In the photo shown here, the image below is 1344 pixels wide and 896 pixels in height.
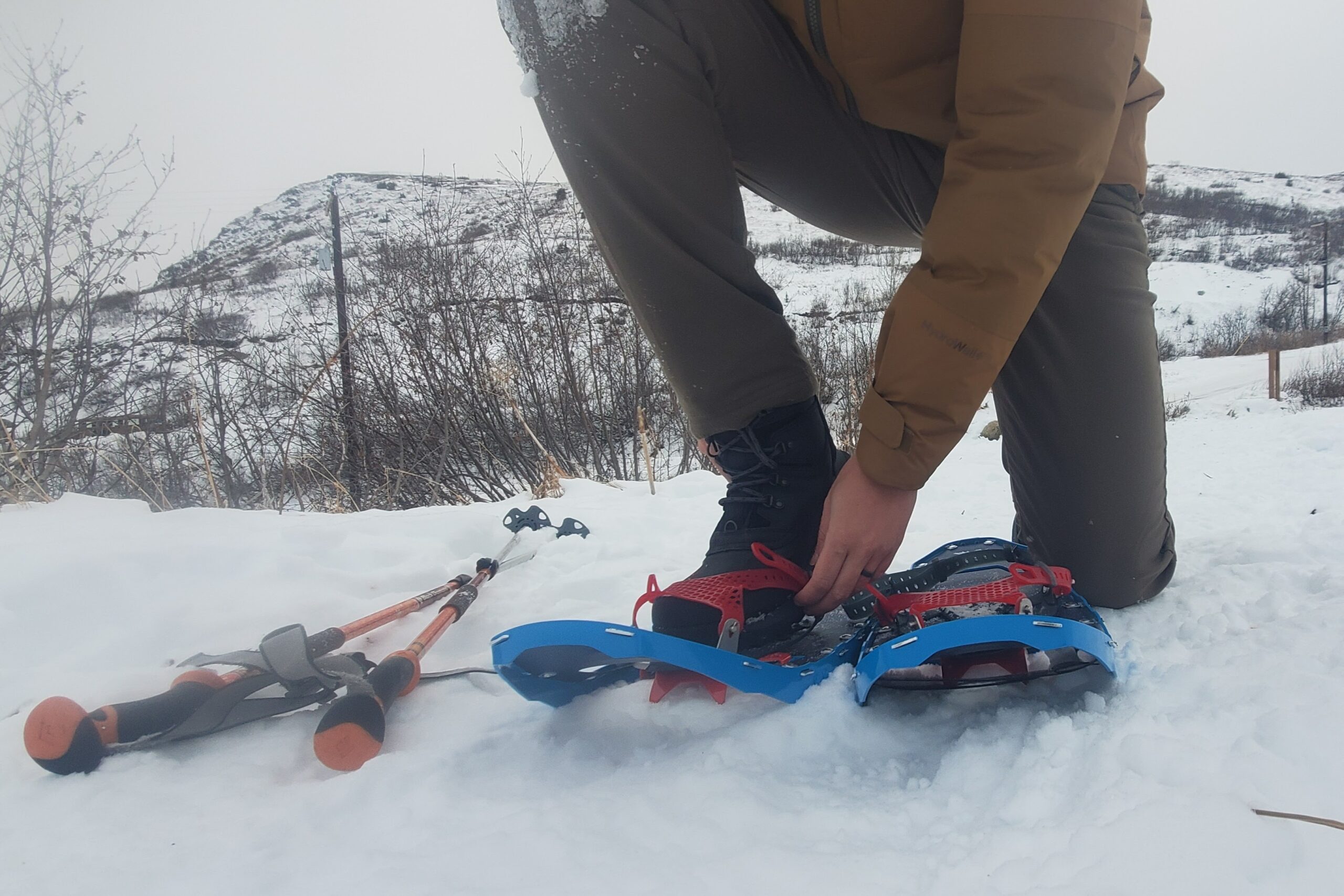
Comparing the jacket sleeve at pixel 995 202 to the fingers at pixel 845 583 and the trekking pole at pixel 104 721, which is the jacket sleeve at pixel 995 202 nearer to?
the fingers at pixel 845 583

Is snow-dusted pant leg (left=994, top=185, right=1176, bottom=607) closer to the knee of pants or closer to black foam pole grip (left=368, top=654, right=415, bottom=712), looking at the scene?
the knee of pants

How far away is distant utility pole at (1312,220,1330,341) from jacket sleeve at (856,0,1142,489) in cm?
2265

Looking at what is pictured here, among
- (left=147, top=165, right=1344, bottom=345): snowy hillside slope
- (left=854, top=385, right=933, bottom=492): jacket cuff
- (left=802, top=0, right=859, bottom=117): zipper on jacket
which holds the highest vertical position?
(left=147, top=165, right=1344, bottom=345): snowy hillside slope

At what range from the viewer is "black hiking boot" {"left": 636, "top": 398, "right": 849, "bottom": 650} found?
2.45 feet

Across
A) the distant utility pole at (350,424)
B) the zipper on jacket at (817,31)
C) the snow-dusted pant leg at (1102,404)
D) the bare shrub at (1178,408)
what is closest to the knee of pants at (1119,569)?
the snow-dusted pant leg at (1102,404)

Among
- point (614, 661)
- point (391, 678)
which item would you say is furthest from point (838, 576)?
point (391, 678)

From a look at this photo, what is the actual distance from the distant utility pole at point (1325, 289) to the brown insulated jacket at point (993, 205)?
2264 cm

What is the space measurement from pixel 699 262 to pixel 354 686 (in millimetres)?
660

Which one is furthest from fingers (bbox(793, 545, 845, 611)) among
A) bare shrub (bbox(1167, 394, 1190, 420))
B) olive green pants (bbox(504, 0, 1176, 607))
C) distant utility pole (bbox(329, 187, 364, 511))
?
bare shrub (bbox(1167, 394, 1190, 420))

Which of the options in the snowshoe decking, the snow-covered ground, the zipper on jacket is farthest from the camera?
the zipper on jacket

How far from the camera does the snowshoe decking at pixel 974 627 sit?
23.0 inches

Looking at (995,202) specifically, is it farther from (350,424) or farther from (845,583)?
(350,424)

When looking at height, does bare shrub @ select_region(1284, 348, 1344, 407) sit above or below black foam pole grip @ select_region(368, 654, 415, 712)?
below

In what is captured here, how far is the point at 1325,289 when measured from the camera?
2062 cm
